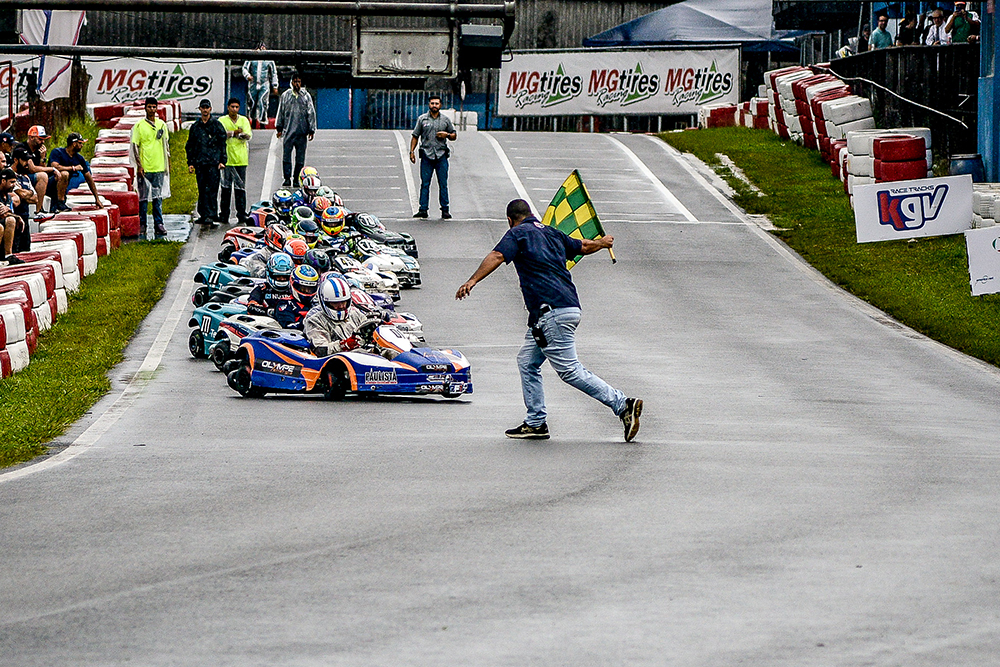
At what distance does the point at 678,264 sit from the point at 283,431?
41.1 ft

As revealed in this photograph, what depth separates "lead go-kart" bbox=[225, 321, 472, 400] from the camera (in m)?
12.7

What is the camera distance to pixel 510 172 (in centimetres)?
3222

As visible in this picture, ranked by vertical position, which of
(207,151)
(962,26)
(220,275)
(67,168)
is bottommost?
(220,275)

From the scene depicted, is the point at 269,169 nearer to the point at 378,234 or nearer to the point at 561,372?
the point at 378,234

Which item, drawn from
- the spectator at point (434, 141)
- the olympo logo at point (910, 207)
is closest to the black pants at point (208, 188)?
the spectator at point (434, 141)

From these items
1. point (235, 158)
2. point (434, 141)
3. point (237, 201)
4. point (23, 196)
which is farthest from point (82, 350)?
point (434, 141)

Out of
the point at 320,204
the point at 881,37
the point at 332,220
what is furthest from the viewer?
the point at 881,37

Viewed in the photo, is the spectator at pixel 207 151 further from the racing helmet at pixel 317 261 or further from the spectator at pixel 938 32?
the spectator at pixel 938 32

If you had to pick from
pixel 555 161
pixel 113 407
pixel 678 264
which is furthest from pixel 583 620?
pixel 555 161

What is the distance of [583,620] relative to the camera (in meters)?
6.09

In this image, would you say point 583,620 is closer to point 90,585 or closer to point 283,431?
point 90,585

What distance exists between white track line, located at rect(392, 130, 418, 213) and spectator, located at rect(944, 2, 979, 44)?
11.0m

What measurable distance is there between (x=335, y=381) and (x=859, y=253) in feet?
41.7

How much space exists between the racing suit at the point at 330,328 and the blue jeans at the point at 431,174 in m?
12.2
